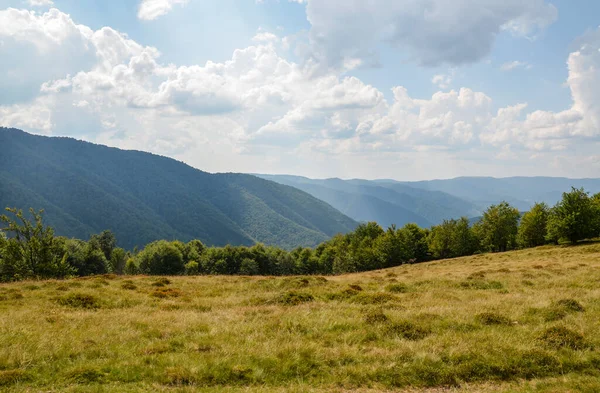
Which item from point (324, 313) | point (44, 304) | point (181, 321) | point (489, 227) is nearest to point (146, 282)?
point (44, 304)

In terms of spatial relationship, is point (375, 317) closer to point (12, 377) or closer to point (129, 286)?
point (12, 377)

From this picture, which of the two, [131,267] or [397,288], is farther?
[131,267]

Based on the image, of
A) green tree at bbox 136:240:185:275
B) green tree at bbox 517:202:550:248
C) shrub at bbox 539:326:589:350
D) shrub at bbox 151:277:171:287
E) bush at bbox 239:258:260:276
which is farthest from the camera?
bush at bbox 239:258:260:276

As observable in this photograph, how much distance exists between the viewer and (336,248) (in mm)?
121938

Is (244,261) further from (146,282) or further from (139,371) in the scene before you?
(139,371)

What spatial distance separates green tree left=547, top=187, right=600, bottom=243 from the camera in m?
65.4

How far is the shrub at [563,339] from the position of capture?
1162 centimetres

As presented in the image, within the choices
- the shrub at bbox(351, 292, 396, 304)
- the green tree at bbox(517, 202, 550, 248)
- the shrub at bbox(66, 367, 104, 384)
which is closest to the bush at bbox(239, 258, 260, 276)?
the green tree at bbox(517, 202, 550, 248)

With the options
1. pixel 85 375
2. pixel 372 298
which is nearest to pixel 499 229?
pixel 372 298

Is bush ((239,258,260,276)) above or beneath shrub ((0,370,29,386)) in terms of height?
beneath

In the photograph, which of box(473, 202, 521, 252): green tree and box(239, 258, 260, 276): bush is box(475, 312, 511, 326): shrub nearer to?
box(473, 202, 521, 252): green tree

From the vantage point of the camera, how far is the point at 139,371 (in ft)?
32.0

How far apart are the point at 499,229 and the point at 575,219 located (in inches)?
1003

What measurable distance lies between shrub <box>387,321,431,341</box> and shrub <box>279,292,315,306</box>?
629cm
